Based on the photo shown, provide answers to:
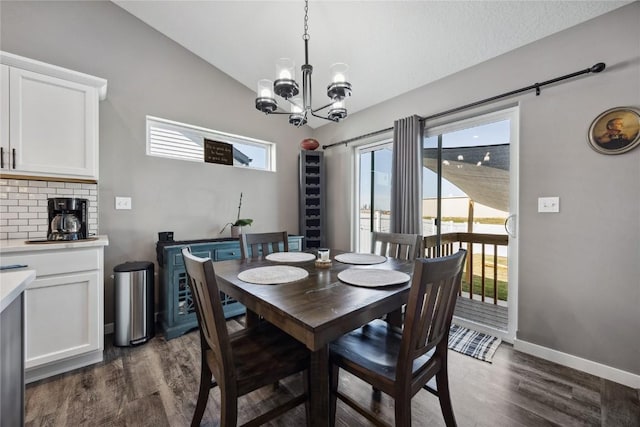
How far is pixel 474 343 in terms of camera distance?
7.60ft

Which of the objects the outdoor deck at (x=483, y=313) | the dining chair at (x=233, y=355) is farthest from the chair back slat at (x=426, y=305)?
the outdoor deck at (x=483, y=313)

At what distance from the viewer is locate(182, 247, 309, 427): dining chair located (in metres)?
1.05

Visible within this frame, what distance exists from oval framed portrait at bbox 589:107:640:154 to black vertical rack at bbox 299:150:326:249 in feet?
9.12

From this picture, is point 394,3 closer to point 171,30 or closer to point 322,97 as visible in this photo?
point 322,97

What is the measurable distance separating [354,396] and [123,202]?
272 centimetres

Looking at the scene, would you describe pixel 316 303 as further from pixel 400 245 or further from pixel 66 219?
pixel 66 219

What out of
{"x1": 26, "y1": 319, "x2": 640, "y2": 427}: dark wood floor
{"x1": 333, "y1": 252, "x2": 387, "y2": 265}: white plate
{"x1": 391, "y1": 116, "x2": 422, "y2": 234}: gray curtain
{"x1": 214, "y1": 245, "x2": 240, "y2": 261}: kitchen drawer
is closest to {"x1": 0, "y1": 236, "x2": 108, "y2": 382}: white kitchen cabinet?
{"x1": 26, "y1": 319, "x2": 640, "y2": 427}: dark wood floor

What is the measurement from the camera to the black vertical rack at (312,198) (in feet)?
12.2

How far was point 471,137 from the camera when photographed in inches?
106

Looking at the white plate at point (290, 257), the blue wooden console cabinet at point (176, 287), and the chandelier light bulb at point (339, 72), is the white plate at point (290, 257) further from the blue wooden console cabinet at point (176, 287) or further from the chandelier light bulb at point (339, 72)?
the chandelier light bulb at point (339, 72)

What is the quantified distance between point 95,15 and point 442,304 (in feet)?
12.5

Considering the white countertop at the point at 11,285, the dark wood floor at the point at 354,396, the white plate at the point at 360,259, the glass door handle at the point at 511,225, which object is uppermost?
the glass door handle at the point at 511,225

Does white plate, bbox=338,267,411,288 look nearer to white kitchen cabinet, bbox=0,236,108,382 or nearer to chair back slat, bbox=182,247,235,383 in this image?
chair back slat, bbox=182,247,235,383

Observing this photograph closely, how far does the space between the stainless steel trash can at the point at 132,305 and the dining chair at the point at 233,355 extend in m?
1.41
